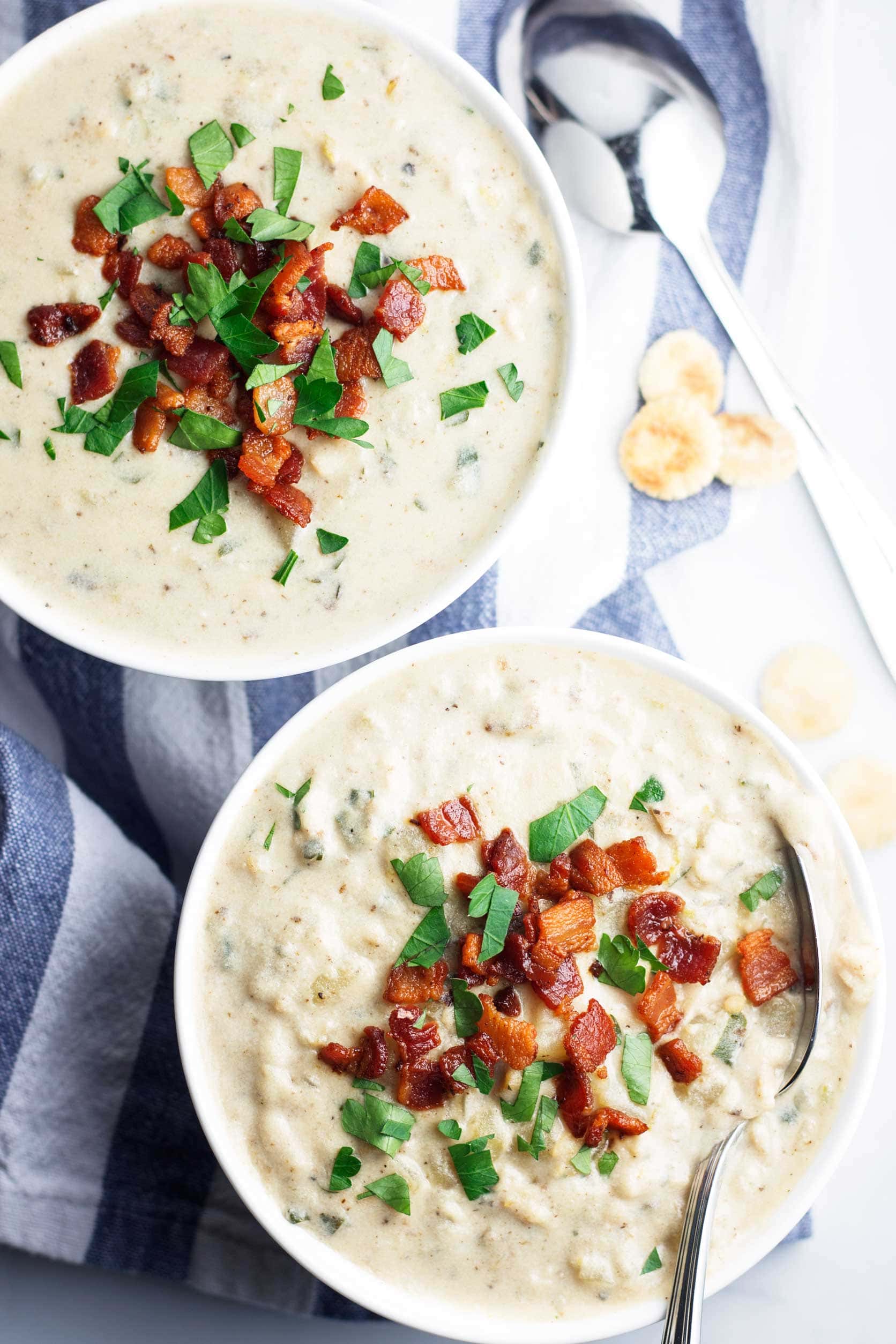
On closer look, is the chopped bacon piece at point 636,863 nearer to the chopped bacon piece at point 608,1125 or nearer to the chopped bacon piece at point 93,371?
the chopped bacon piece at point 608,1125

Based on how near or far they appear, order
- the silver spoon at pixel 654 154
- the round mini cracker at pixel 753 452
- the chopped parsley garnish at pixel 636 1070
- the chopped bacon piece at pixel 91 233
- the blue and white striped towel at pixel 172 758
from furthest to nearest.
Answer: the round mini cracker at pixel 753 452, the silver spoon at pixel 654 154, the blue and white striped towel at pixel 172 758, the chopped parsley garnish at pixel 636 1070, the chopped bacon piece at pixel 91 233

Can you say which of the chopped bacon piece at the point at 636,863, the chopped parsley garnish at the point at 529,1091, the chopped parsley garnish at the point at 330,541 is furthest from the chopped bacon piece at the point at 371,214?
the chopped parsley garnish at the point at 529,1091

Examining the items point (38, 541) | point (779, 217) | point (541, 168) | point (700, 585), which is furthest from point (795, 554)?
point (38, 541)

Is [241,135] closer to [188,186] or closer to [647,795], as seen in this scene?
[188,186]

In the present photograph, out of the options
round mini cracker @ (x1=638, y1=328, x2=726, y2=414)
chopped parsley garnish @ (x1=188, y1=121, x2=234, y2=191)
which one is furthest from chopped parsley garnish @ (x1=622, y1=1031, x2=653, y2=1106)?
chopped parsley garnish @ (x1=188, y1=121, x2=234, y2=191)

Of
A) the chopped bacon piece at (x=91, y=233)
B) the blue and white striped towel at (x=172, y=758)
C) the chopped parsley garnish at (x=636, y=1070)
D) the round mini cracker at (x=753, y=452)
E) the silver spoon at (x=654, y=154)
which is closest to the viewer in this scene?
the chopped bacon piece at (x=91, y=233)

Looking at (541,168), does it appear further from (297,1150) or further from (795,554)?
(297,1150)
